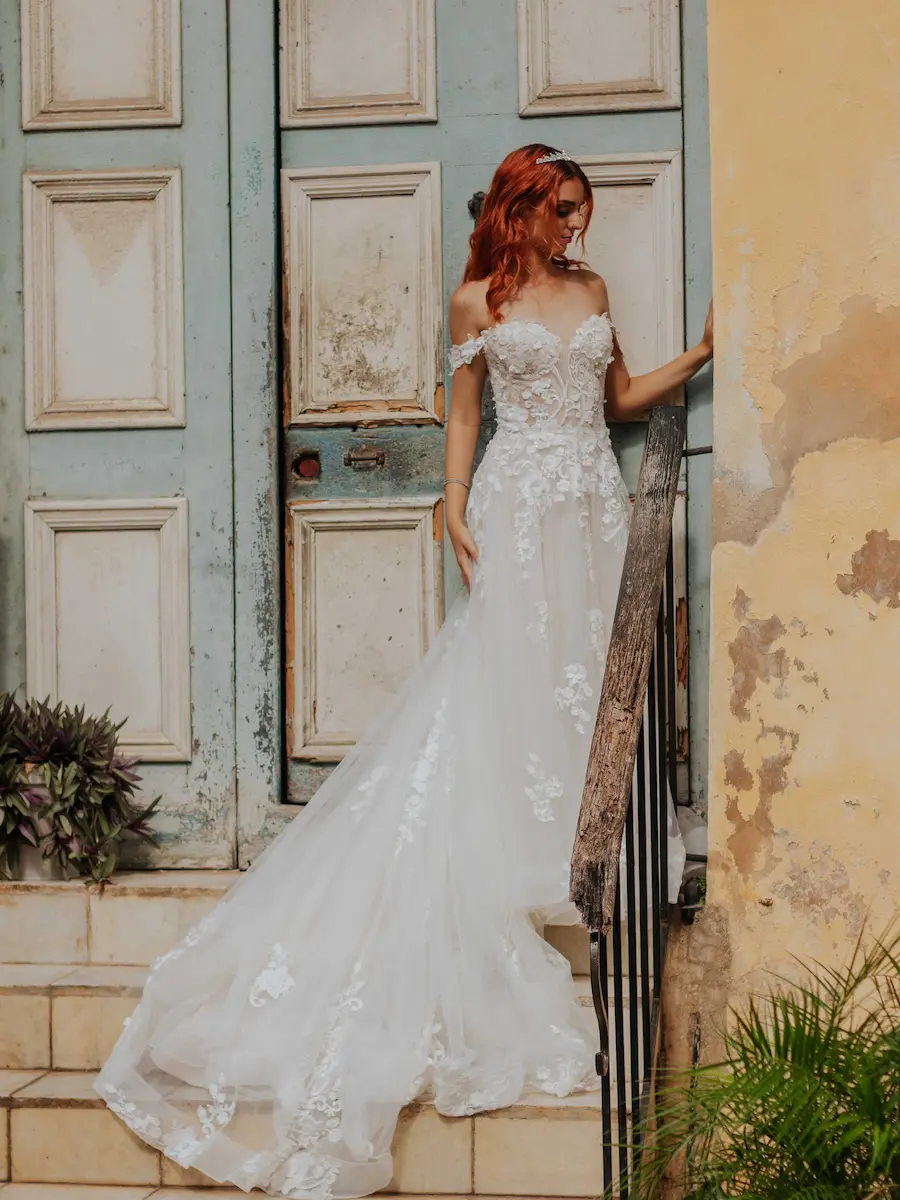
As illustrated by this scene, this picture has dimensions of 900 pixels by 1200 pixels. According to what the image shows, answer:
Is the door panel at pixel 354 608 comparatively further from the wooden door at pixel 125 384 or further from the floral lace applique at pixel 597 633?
the floral lace applique at pixel 597 633

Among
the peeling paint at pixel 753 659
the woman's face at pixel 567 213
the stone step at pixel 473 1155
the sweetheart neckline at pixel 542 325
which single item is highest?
the woman's face at pixel 567 213

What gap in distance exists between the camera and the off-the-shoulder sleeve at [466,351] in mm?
3748

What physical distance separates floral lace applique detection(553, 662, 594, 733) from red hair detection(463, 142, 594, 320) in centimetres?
97

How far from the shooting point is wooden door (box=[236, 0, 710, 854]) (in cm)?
397

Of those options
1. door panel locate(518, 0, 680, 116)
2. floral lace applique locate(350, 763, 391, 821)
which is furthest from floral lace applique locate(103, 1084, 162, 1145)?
door panel locate(518, 0, 680, 116)

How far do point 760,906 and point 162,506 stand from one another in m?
2.12

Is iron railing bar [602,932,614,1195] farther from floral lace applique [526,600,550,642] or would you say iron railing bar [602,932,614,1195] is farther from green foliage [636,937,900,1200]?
floral lace applique [526,600,550,642]

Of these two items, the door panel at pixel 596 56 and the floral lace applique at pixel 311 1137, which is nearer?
the floral lace applique at pixel 311 1137

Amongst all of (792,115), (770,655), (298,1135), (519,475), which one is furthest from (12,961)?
(792,115)

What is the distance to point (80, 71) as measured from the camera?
416 cm

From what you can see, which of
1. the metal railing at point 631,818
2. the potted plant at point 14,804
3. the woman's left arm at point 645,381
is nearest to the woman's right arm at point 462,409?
the woman's left arm at point 645,381

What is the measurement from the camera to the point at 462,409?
381 cm

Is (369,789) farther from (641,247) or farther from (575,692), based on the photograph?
(641,247)

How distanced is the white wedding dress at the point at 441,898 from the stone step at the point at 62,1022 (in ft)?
0.81
